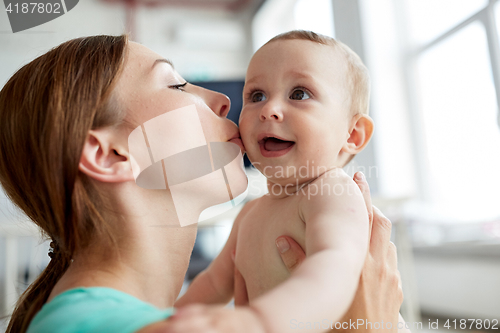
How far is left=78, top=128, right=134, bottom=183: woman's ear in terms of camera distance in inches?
24.5

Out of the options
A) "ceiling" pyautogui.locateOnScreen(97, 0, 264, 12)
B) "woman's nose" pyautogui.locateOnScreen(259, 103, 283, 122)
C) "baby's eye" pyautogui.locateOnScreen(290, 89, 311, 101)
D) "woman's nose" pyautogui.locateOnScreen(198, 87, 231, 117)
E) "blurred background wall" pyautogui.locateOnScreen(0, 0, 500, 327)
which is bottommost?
"blurred background wall" pyautogui.locateOnScreen(0, 0, 500, 327)

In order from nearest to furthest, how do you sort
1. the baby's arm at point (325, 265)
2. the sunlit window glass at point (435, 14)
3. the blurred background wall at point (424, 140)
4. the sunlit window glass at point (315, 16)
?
the baby's arm at point (325, 265)
the blurred background wall at point (424, 140)
the sunlit window glass at point (435, 14)
the sunlit window glass at point (315, 16)

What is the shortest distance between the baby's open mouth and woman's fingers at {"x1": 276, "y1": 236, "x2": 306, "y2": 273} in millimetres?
178

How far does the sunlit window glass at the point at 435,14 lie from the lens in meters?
2.50

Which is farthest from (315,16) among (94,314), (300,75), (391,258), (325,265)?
(94,314)

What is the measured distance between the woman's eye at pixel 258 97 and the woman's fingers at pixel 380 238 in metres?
0.34

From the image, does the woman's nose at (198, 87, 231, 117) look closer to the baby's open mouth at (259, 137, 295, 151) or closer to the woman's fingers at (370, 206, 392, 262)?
the baby's open mouth at (259, 137, 295, 151)

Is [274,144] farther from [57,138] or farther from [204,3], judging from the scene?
[204,3]

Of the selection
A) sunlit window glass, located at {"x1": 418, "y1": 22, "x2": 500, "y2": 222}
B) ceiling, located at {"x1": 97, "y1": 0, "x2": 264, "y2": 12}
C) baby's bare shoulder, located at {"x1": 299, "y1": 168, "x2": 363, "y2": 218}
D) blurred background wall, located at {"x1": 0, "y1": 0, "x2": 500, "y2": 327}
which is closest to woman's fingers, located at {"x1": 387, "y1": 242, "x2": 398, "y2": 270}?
baby's bare shoulder, located at {"x1": 299, "y1": 168, "x2": 363, "y2": 218}

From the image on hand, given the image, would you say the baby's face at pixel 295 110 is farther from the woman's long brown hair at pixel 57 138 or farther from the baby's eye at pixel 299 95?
the woman's long brown hair at pixel 57 138

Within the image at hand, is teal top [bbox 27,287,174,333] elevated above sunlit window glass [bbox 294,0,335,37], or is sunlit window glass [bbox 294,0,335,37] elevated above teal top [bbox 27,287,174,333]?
sunlit window glass [bbox 294,0,335,37]

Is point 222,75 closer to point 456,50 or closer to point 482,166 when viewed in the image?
point 456,50

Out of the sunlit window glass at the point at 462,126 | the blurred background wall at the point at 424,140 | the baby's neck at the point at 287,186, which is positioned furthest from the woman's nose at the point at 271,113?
the sunlit window glass at the point at 462,126

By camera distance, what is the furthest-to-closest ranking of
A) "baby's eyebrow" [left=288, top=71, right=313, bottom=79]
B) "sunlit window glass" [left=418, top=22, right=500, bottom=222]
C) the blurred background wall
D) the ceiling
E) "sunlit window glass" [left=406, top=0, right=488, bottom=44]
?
1. the ceiling
2. "sunlit window glass" [left=406, top=0, right=488, bottom=44]
3. "sunlit window glass" [left=418, top=22, right=500, bottom=222]
4. the blurred background wall
5. "baby's eyebrow" [left=288, top=71, right=313, bottom=79]
